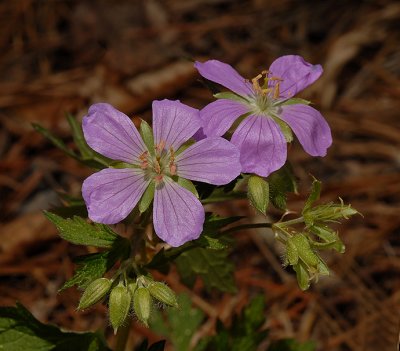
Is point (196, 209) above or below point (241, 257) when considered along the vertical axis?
above

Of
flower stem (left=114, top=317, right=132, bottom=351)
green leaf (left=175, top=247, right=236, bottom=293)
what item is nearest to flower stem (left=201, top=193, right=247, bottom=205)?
green leaf (left=175, top=247, right=236, bottom=293)

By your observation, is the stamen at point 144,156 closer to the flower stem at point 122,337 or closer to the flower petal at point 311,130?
the flower petal at point 311,130

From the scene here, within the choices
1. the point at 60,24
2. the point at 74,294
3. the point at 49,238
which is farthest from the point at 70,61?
the point at 74,294

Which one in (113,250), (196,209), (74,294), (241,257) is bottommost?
(241,257)

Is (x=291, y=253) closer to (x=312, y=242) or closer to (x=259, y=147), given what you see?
(x=312, y=242)

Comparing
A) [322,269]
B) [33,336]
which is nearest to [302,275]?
[322,269]

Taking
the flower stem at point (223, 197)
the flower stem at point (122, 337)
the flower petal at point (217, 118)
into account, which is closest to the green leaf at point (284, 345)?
the flower stem at point (122, 337)

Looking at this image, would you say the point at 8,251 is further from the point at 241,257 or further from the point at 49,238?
the point at 241,257
